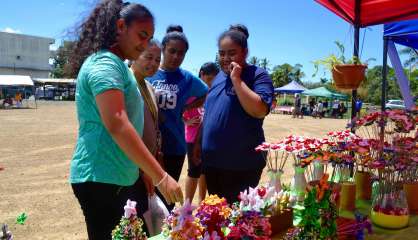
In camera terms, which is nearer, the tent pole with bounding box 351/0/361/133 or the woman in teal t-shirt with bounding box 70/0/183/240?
the woman in teal t-shirt with bounding box 70/0/183/240

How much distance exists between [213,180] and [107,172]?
0.95 m

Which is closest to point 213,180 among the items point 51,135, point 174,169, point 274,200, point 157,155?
point 157,155

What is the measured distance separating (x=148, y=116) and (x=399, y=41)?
4.19 metres

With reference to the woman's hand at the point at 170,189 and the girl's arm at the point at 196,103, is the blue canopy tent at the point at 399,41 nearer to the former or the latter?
the girl's arm at the point at 196,103

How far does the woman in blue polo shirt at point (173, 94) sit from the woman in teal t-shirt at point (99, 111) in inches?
44.8

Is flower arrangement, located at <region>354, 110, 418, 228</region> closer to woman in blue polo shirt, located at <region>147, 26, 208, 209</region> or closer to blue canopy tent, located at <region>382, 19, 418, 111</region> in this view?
woman in blue polo shirt, located at <region>147, 26, 208, 209</region>

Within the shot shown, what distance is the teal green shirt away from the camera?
1411 millimetres

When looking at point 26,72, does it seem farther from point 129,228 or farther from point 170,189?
point 129,228

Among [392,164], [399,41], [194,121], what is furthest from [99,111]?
[399,41]

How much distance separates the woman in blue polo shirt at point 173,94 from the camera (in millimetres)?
2721

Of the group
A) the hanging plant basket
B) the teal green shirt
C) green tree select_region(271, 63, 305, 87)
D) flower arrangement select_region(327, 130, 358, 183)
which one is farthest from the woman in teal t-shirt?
green tree select_region(271, 63, 305, 87)

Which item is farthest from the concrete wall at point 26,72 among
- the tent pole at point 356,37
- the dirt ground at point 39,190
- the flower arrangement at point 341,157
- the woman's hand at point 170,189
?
the woman's hand at point 170,189

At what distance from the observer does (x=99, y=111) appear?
1.38 metres

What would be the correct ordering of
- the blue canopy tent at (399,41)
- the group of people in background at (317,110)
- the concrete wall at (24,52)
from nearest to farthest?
1. the blue canopy tent at (399,41)
2. the group of people in background at (317,110)
3. the concrete wall at (24,52)
